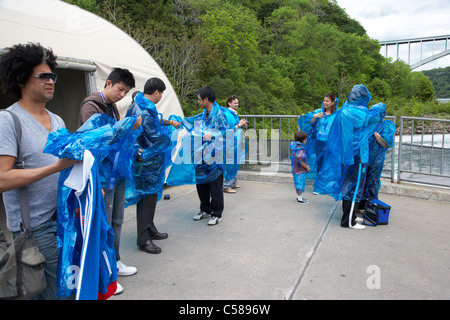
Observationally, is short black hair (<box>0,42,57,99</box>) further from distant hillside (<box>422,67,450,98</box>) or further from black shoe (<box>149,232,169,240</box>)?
distant hillside (<box>422,67,450,98</box>)

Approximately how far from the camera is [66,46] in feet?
14.8

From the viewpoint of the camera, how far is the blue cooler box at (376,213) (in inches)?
168

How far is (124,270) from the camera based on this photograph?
3170 mm

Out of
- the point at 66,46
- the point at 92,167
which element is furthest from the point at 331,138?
the point at 66,46

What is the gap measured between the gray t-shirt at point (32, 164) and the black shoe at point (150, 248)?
1.90 m

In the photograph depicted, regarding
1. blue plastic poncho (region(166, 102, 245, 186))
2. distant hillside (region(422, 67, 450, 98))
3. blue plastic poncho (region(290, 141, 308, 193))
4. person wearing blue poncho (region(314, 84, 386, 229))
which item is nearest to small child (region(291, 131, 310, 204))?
blue plastic poncho (region(290, 141, 308, 193))

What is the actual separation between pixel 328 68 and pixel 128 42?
96.6 ft

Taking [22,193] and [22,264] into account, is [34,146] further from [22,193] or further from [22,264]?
[22,264]

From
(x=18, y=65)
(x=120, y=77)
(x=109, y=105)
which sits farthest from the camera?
(x=109, y=105)

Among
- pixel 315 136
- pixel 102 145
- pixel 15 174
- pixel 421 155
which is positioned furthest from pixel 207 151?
pixel 421 155

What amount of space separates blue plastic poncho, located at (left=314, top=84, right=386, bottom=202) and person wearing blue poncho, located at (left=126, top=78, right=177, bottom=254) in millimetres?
2078

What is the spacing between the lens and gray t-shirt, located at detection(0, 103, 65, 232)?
5.56 feet

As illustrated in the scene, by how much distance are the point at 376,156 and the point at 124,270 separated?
3.30m
